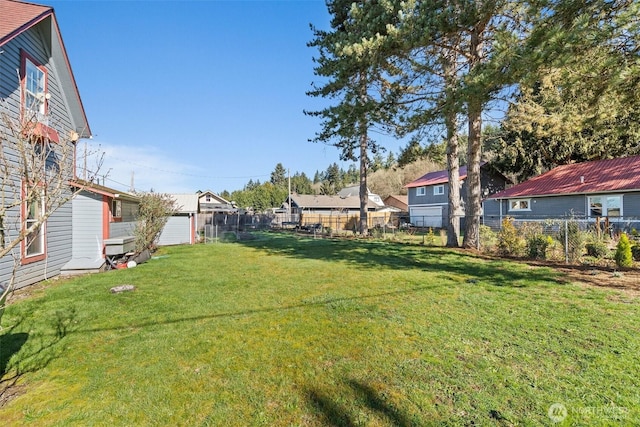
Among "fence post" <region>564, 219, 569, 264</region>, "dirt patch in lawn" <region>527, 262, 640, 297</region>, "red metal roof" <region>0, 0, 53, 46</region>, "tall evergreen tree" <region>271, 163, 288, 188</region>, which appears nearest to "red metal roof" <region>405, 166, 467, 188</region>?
"fence post" <region>564, 219, 569, 264</region>

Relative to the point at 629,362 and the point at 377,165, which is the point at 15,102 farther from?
the point at 377,165

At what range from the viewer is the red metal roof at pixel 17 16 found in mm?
6261

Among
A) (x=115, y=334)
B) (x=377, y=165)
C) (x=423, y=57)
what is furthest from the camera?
(x=377, y=165)

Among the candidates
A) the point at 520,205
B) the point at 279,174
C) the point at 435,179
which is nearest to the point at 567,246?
the point at 520,205

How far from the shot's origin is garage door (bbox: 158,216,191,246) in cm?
1844

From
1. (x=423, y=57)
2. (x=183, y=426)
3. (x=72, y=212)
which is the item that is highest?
(x=423, y=57)

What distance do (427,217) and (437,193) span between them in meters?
2.57

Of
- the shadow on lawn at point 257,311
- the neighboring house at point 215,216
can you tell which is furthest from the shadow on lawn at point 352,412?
the neighboring house at point 215,216

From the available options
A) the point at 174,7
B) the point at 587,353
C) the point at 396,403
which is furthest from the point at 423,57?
the point at 396,403

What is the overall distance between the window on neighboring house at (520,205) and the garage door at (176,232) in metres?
22.6

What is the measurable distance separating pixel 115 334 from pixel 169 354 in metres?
1.34

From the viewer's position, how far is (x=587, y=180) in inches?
733

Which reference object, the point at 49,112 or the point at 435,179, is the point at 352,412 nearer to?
the point at 49,112

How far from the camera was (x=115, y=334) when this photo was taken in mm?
4531
